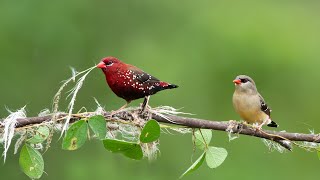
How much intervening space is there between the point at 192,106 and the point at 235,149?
454 mm

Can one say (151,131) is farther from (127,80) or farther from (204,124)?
(127,80)

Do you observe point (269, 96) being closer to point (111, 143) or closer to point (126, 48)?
point (126, 48)

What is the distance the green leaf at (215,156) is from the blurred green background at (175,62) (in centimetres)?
309

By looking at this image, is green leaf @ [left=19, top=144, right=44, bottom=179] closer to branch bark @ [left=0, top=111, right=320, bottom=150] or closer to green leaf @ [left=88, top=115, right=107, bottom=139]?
branch bark @ [left=0, top=111, right=320, bottom=150]

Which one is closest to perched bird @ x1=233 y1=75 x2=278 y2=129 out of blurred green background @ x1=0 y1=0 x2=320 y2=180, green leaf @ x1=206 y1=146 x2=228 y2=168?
green leaf @ x1=206 y1=146 x2=228 y2=168

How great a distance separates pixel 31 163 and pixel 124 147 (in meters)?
0.26

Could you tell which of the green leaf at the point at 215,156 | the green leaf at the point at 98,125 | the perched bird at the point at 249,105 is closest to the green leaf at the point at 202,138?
the green leaf at the point at 215,156

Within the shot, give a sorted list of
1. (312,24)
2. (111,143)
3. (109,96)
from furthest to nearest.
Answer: (312,24) → (109,96) → (111,143)

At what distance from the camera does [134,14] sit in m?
7.49

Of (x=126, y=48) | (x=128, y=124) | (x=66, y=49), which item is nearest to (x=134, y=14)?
(x=126, y=48)

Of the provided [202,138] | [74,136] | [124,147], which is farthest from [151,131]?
[202,138]

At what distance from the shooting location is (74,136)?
2062 millimetres

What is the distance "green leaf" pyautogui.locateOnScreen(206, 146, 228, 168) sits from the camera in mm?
2225

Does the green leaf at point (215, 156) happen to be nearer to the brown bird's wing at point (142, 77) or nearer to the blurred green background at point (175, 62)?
the brown bird's wing at point (142, 77)
